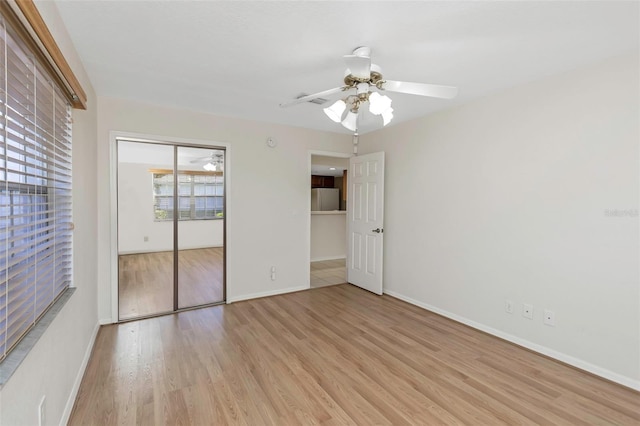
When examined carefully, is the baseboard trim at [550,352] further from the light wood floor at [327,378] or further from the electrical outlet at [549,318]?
the electrical outlet at [549,318]

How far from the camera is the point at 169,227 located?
11.5 feet

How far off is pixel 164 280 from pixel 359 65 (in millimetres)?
3230

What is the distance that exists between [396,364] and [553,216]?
1.81 metres

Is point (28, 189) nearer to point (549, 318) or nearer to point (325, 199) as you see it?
point (549, 318)

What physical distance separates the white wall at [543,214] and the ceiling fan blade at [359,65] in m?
1.76

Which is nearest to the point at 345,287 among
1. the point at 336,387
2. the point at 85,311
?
the point at 336,387

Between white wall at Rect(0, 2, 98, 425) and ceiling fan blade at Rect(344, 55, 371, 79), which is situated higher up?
ceiling fan blade at Rect(344, 55, 371, 79)

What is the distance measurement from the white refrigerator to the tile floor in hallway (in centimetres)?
187

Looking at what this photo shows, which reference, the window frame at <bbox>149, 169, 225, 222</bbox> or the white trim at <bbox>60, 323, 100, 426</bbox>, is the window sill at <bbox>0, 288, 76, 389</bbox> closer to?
the white trim at <bbox>60, 323, 100, 426</bbox>

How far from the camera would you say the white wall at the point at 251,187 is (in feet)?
10.3

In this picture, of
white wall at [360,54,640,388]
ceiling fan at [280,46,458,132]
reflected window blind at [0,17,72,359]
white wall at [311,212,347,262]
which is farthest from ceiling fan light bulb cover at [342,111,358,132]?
white wall at [311,212,347,262]

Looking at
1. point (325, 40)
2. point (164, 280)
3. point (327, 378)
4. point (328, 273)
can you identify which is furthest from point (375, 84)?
point (328, 273)

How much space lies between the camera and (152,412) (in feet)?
6.14

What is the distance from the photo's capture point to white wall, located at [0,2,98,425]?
122cm
